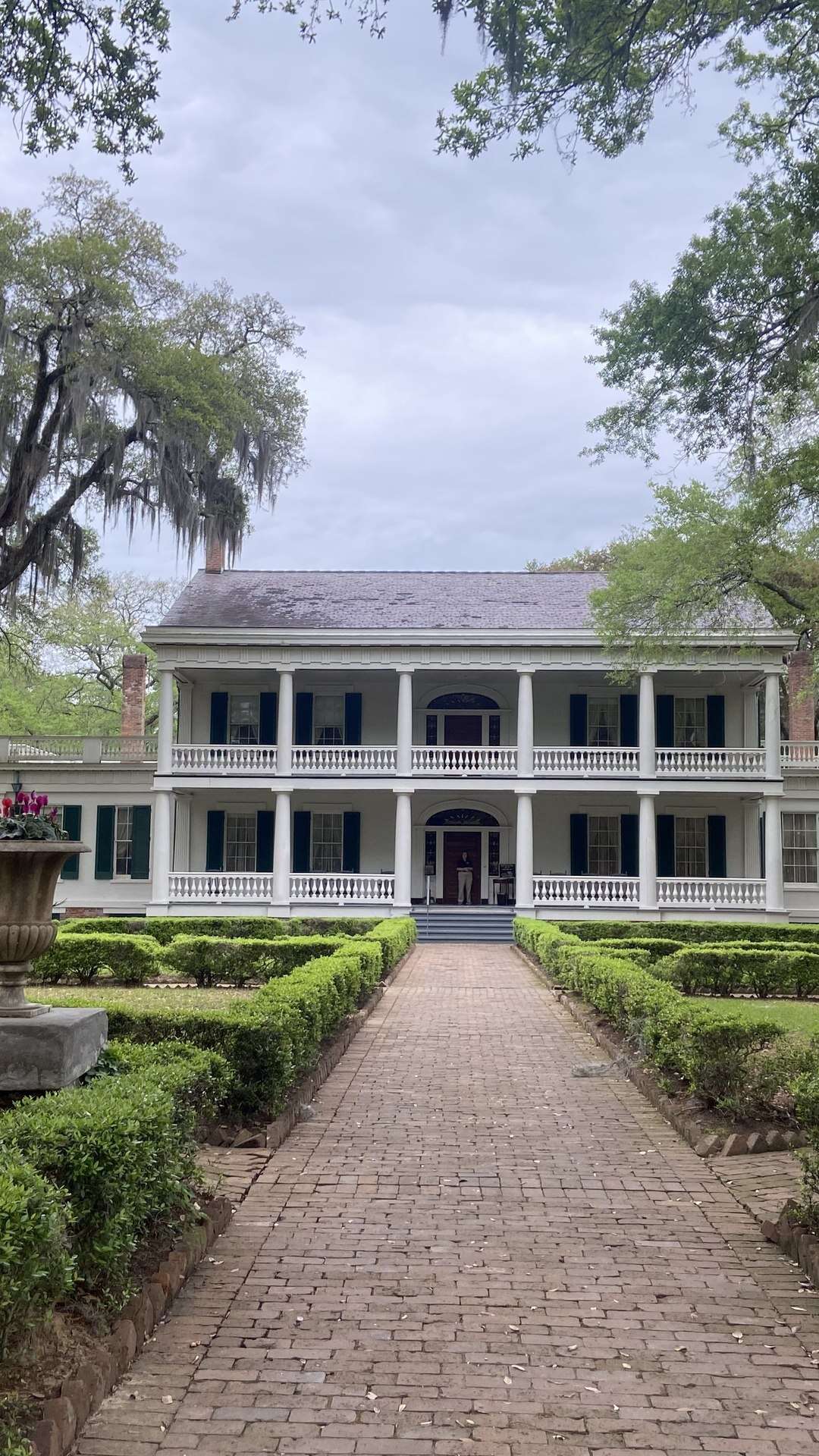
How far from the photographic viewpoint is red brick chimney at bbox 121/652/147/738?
30.3 meters

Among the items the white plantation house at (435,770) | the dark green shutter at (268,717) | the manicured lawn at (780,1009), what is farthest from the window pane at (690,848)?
the manicured lawn at (780,1009)

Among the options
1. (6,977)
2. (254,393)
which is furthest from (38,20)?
(254,393)

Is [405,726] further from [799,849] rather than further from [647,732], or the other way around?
[799,849]

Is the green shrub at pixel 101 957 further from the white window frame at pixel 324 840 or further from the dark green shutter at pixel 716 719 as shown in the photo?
the dark green shutter at pixel 716 719

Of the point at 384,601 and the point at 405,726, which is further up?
the point at 384,601

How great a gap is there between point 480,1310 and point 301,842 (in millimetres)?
22903

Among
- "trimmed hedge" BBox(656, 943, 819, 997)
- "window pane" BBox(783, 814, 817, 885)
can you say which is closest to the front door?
"window pane" BBox(783, 814, 817, 885)

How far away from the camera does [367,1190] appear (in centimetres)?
624

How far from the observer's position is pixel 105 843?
2781 centimetres

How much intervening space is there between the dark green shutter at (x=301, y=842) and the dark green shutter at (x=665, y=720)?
8.46 metres

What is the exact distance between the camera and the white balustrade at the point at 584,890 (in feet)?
83.5

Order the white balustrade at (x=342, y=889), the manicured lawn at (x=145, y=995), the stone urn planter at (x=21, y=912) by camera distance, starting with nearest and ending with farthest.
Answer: the stone urn planter at (x=21, y=912), the manicured lawn at (x=145, y=995), the white balustrade at (x=342, y=889)

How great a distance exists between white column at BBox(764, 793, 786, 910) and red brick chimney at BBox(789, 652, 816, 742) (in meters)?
4.39

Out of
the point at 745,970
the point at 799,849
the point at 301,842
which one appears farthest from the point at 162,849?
the point at 799,849
